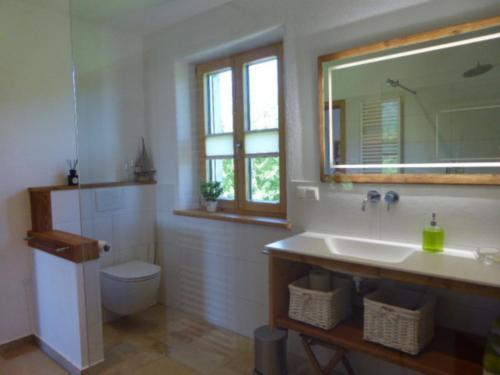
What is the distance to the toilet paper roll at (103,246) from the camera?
2.15 metres

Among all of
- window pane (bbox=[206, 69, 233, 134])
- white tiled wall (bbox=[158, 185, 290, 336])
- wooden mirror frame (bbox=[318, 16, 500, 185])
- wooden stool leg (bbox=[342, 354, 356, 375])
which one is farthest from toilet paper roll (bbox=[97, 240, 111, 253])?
wooden stool leg (bbox=[342, 354, 356, 375])

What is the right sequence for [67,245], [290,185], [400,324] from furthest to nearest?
[290,185], [67,245], [400,324]

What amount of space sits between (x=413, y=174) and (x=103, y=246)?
1.83 m

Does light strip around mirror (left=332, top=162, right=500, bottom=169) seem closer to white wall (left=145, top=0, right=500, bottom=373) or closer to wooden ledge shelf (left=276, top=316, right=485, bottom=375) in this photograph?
white wall (left=145, top=0, right=500, bottom=373)

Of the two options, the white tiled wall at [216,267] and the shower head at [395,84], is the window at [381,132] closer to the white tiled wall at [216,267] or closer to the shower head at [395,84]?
the shower head at [395,84]

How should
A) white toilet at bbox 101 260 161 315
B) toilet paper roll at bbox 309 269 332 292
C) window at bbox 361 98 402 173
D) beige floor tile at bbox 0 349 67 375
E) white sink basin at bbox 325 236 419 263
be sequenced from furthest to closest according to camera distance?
white toilet at bbox 101 260 161 315 → beige floor tile at bbox 0 349 67 375 → toilet paper roll at bbox 309 269 332 292 → window at bbox 361 98 402 173 → white sink basin at bbox 325 236 419 263

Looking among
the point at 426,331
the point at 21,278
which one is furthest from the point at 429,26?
the point at 21,278

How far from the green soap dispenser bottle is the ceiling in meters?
1.87

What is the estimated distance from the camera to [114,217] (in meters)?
2.41

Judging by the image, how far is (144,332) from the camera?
245 centimetres

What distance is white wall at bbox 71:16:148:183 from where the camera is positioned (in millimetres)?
2348

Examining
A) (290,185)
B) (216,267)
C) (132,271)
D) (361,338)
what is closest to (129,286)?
(132,271)

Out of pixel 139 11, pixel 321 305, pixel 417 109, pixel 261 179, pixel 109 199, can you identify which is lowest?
pixel 321 305

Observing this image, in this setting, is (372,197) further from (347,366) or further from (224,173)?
(224,173)
